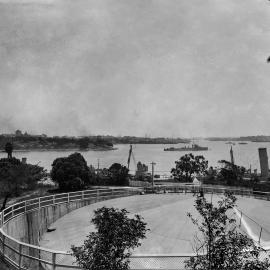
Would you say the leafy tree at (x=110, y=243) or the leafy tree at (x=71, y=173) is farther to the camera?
the leafy tree at (x=71, y=173)

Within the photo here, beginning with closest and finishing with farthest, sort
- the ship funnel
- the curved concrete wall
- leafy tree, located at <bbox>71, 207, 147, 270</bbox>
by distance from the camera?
leafy tree, located at <bbox>71, 207, 147, 270</bbox>, the curved concrete wall, the ship funnel

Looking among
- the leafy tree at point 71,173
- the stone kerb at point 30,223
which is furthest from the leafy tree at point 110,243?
the leafy tree at point 71,173

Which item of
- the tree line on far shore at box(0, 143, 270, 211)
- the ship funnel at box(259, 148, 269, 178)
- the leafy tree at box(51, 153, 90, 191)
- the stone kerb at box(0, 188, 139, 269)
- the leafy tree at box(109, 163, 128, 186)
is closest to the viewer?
the stone kerb at box(0, 188, 139, 269)

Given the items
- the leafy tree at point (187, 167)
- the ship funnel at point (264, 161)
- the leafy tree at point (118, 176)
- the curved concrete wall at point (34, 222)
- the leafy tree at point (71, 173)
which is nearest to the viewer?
the curved concrete wall at point (34, 222)

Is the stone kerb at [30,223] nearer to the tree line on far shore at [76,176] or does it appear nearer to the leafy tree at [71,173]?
the tree line on far shore at [76,176]

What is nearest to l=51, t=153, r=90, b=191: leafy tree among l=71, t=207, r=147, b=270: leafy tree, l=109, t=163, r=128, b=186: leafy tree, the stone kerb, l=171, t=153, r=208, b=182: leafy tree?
l=109, t=163, r=128, b=186: leafy tree

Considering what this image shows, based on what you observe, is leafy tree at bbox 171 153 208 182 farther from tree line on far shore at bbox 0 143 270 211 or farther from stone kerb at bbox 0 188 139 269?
stone kerb at bbox 0 188 139 269
